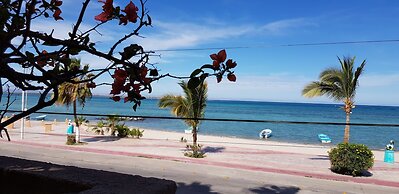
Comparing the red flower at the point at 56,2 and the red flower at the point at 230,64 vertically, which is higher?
the red flower at the point at 56,2

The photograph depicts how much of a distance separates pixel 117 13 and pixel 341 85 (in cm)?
1408

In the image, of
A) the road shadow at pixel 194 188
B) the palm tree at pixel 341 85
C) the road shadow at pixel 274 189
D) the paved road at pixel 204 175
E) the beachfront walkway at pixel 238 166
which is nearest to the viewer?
the road shadow at pixel 194 188

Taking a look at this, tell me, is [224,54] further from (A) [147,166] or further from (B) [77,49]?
(A) [147,166]

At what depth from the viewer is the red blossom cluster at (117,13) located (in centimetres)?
197

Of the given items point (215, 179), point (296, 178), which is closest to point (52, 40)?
point (215, 179)

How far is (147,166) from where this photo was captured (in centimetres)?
1265

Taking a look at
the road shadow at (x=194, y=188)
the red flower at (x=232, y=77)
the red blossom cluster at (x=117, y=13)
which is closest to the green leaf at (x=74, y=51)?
the red blossom cluster at (x=117, y=13)

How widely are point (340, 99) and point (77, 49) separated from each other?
14.3 metres

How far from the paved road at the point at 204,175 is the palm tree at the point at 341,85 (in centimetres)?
435

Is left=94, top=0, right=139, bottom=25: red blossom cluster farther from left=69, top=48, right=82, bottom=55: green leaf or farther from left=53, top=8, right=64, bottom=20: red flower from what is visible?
left=53, top=8, right=64, bottom=20: red flower

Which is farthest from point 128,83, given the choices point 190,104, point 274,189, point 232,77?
point 190,104

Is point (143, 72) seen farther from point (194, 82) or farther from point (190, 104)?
point (190, 104)

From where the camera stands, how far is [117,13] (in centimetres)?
199

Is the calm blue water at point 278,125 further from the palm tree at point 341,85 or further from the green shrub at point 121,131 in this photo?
the palm tree at point 341,85
